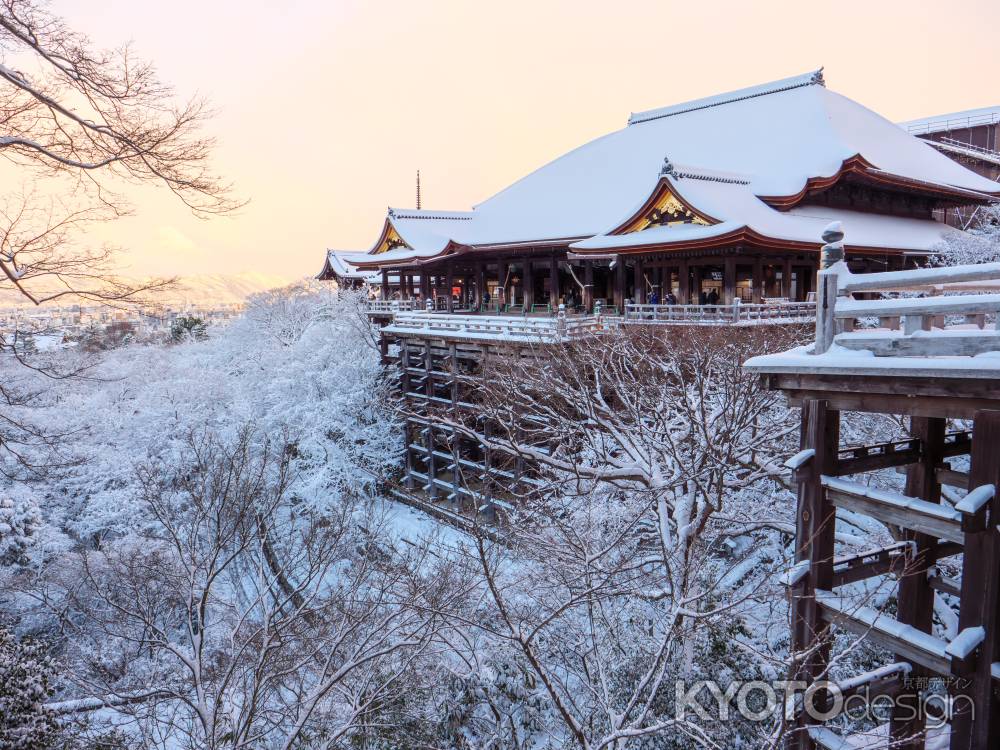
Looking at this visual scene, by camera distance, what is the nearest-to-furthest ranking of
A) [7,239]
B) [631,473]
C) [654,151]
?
[7,239] → [631,473] → [654,151]

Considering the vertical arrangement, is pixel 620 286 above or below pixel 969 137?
below

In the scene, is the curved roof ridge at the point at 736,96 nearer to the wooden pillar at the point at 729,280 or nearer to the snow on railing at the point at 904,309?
Answer: the wooden pillar at the point at 729,280

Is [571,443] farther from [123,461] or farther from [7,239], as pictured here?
[123,461]

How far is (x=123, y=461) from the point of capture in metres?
21.0

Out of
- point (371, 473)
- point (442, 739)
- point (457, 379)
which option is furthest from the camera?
point (371, 473)

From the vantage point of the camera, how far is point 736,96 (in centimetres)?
3020

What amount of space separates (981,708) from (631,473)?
7.48 m

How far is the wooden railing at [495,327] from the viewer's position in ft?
53.0

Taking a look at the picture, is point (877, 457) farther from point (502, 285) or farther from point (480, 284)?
point (480, 284)

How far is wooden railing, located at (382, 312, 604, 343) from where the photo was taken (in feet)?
53.0

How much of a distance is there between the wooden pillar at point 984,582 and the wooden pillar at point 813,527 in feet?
3.09

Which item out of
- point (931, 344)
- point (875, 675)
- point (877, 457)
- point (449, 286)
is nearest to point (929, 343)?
point (931, 344)

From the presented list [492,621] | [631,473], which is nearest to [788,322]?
[631,473]

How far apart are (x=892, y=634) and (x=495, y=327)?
52.4 feet
